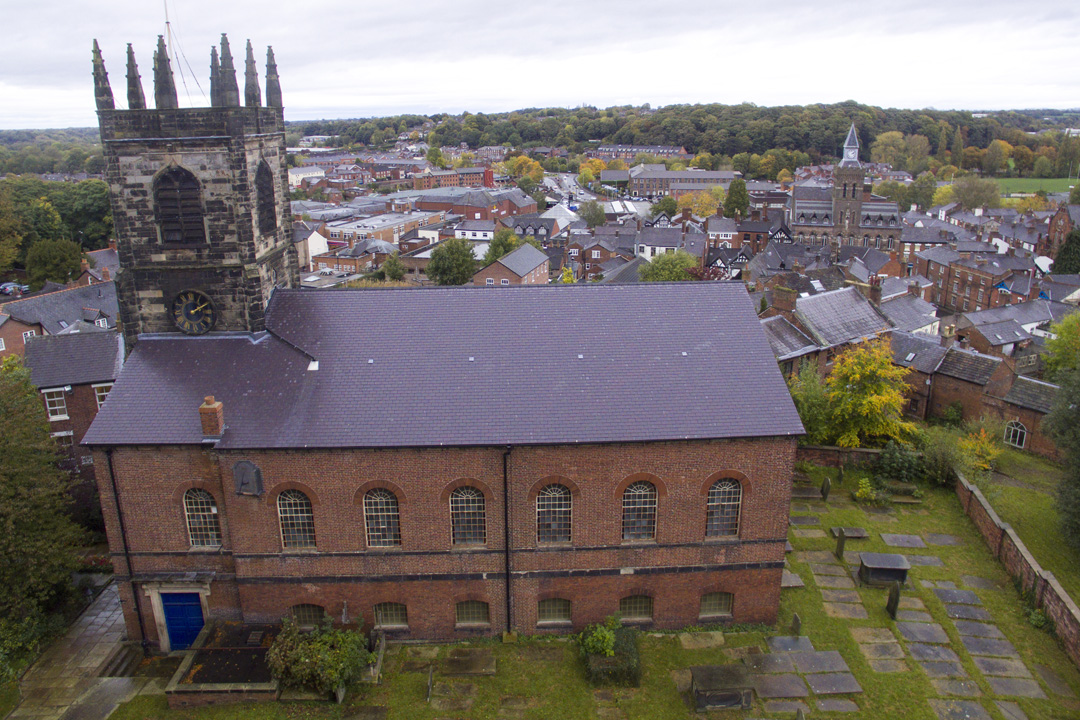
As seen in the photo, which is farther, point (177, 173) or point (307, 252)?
point (307, 252)

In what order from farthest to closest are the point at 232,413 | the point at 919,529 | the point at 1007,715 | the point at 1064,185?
the point at 1064,185 → the point at 919,529 → the point at 232,413 → the point at 1007,715

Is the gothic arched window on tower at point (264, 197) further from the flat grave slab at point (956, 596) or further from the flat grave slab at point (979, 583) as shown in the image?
the flat grave slab at point (979, 583)

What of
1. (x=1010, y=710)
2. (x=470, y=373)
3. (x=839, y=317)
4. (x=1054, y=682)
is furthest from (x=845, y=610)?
(x=839, y=317)

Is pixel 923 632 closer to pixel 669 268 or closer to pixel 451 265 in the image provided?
pixel 669 268

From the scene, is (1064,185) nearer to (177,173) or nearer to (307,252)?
(307,252)

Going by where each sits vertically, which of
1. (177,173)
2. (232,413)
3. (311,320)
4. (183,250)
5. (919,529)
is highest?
(177,173)

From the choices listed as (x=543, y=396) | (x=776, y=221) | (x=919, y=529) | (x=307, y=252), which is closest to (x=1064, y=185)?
(x=776, y=221)

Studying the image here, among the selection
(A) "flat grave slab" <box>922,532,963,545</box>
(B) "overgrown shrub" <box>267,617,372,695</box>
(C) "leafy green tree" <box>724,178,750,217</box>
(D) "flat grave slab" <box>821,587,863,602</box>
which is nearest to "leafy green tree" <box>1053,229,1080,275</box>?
(C) "leafy green tree" <box>724,178,750,217</box>
